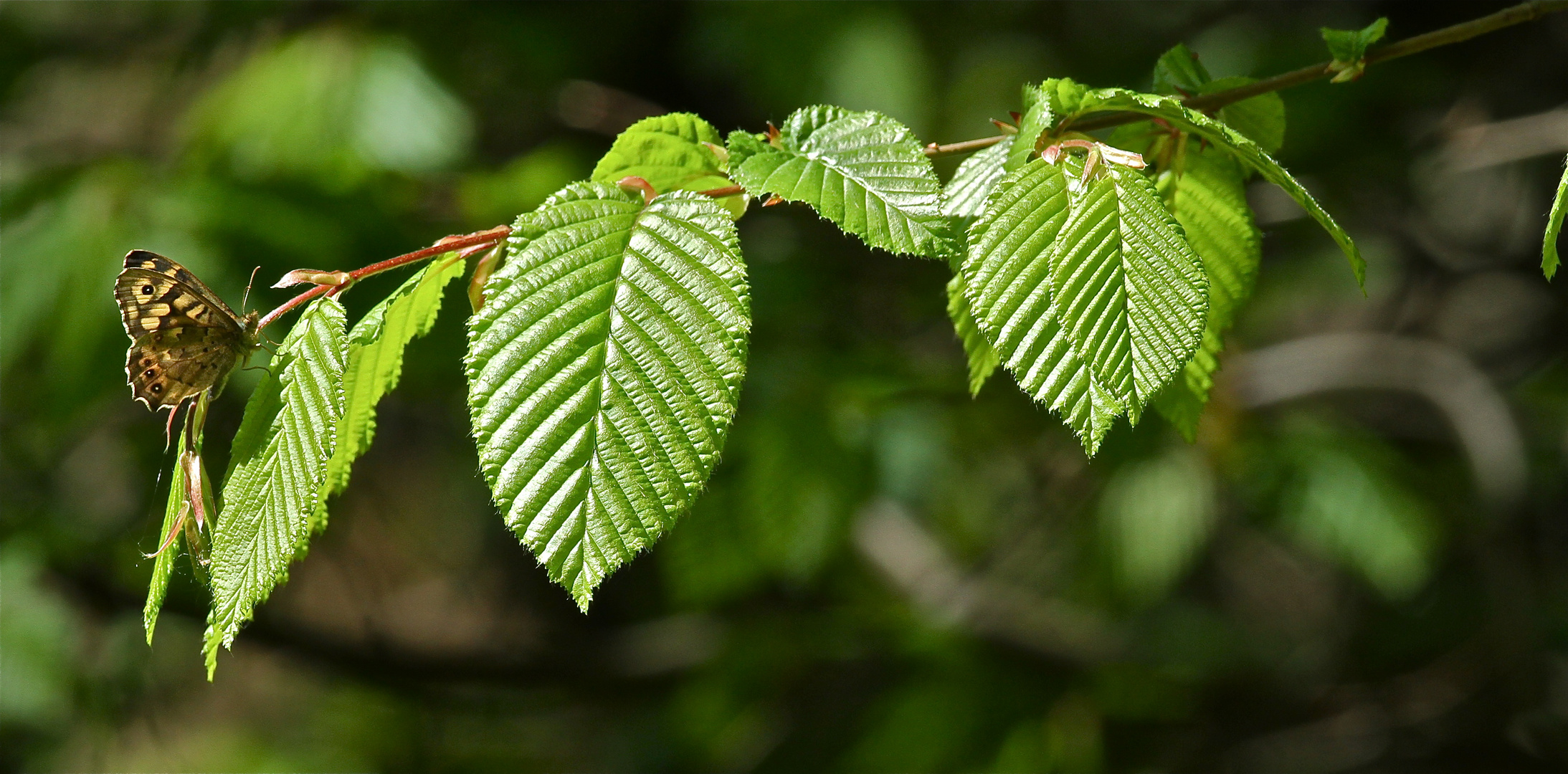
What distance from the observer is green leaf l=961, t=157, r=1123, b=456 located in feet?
2.17

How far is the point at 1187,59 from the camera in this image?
2.94ft

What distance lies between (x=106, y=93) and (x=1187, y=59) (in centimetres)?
395

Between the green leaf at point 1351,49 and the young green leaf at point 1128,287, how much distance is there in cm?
29

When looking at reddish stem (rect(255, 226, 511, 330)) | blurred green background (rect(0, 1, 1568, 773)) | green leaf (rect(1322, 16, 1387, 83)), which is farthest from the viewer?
blurred green background (rect(0, 1, 1568, 773))

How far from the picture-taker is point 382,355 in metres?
0.81

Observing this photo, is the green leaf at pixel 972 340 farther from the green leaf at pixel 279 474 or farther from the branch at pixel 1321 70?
the green leaf at pixel 279 474

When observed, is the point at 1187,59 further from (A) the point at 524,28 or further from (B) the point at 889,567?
(B) the point at 889,567

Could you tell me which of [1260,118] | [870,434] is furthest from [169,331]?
[870,434]

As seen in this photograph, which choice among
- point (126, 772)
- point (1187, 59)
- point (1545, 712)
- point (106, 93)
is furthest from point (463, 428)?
point (1545, 712)

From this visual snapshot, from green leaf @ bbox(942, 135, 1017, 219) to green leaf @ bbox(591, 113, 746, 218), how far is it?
166 mm

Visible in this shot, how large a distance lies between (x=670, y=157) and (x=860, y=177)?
0.16 m

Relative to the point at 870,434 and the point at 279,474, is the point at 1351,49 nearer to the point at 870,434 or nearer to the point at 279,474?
the point at 279,474

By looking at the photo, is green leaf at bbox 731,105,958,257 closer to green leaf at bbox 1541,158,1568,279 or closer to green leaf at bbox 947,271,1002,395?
green leaf at bbox 947,271,1002,395

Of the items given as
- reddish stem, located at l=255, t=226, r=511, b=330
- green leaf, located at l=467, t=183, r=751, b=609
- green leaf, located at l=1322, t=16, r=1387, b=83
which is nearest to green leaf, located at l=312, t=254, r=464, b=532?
reddish stem, located at l=255, t=226, r=511, b=330
